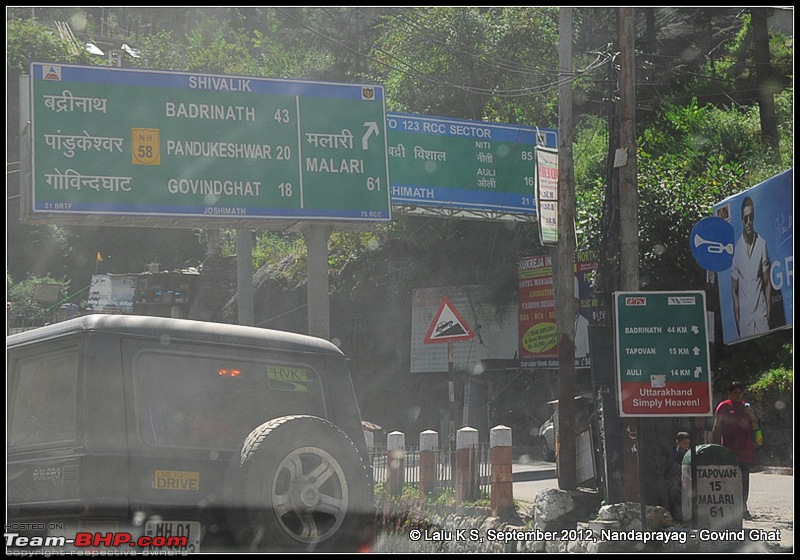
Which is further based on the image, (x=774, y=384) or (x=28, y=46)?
(x=28, y=46)

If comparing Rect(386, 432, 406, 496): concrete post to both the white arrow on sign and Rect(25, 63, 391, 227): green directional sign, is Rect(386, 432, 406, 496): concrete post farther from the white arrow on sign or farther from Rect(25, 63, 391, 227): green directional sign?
the white arrow on sign

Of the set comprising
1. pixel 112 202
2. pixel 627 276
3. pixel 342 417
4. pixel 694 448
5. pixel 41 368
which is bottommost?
pixel 694 448

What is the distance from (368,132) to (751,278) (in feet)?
23.6

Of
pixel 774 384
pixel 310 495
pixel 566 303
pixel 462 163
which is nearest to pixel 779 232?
pixel 566 303

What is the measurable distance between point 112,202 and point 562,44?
817 centimetres

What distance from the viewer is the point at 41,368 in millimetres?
5840

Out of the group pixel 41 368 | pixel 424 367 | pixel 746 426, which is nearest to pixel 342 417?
pixel 41 368

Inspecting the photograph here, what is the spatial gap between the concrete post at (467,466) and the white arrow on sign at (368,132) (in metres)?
5.95

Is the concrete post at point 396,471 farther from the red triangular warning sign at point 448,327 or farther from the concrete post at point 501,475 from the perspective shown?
the concrete post at point 501,475

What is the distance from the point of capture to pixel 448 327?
49.3 ft

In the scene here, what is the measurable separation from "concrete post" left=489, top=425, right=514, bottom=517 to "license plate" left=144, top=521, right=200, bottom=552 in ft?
24.0

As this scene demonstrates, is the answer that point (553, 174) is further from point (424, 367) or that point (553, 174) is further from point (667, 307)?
point (424, 367)

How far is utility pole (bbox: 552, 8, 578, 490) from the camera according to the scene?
13.6 m

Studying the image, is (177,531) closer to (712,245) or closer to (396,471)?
(712,245)
